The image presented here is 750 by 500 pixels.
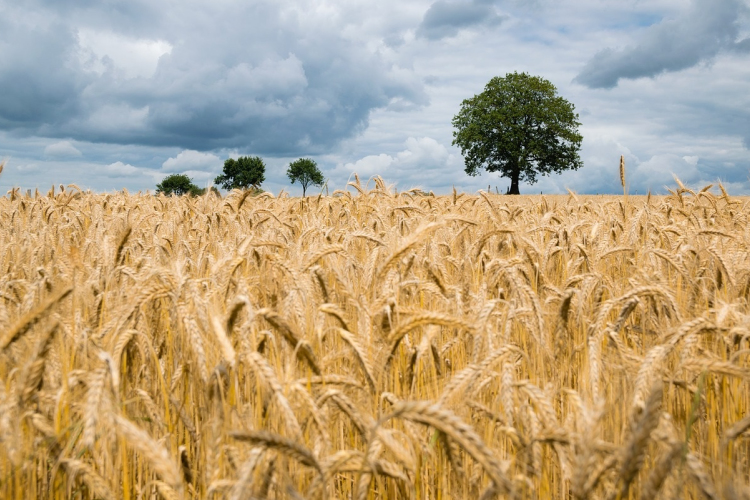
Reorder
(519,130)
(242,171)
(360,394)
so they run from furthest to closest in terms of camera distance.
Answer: (242,171), (519,130), (360,394)

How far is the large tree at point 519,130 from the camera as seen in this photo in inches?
1949

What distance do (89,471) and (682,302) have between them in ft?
10.5

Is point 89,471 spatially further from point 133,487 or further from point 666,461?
point 666,461

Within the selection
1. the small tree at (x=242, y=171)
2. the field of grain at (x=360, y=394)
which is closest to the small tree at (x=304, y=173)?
the small tree at (x=242, y=171)

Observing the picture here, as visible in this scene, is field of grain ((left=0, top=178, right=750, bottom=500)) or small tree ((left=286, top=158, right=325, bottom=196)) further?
small tree ((left=286, top=158, right=325, bottom=196))

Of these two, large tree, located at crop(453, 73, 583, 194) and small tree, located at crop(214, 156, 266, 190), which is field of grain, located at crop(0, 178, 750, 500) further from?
small tree, located at crop(214, 156, 266, 190)

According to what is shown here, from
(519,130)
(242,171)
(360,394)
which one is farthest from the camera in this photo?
(242,171)

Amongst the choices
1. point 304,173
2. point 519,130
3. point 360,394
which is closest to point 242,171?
point 304,173

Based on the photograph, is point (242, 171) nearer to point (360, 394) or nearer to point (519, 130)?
point (519, 130)

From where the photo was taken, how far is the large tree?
4950 cm

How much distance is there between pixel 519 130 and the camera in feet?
162

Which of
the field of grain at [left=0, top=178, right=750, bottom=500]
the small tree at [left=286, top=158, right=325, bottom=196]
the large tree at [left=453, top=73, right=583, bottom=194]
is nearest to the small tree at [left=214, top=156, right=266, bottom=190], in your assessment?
the small tree at [left=286, top=158, right=325, bottom=196]

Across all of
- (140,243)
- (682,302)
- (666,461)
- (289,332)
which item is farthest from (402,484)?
(140,243)

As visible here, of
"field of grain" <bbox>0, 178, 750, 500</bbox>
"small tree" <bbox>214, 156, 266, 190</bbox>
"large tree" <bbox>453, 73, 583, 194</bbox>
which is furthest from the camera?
"small tree" <bbox>214, 156, 266, 190</bbox>
